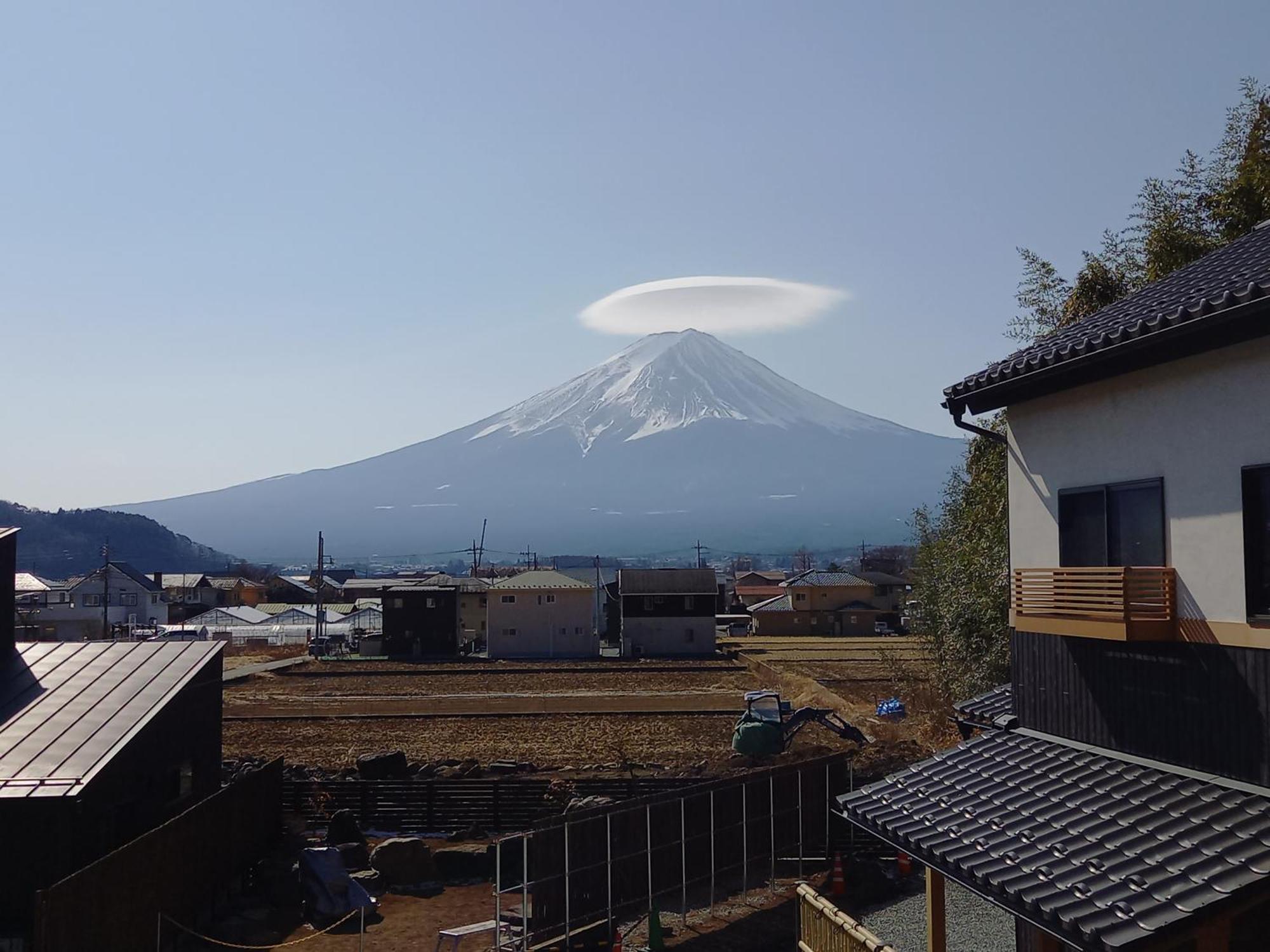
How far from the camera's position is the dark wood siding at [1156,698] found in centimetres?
614

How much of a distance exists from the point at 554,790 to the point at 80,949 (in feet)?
27.7

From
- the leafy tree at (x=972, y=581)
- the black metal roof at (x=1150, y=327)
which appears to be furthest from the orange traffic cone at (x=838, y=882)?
the black metal roof at (x=1150, y=327)

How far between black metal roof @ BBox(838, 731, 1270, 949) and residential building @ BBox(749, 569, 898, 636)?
204 ft

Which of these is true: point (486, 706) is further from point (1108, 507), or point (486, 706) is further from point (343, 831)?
point (1108, 507)

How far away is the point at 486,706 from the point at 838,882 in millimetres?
22059

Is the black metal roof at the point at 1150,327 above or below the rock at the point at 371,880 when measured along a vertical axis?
above

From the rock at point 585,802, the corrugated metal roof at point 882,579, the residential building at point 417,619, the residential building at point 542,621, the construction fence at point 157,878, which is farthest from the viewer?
the corrugated metal roof at point 882,579

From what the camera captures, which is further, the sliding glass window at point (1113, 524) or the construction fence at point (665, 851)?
the construction fence at point (665, 851)

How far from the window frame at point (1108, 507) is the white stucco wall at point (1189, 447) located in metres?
0.03

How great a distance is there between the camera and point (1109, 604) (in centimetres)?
691

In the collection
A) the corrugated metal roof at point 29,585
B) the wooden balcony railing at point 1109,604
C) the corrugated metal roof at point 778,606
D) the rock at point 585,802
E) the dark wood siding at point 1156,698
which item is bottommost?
the corrugated metal roof at point 778,606

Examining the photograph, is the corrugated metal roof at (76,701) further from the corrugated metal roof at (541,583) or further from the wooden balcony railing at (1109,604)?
the corrugated metal roof at (541,583)

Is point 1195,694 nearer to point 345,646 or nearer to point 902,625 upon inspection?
point 345,646

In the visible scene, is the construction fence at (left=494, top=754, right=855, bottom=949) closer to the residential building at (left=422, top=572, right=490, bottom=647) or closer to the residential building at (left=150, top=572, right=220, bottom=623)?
the residential building at (left=422, top=572, right=490, bottom=647)
